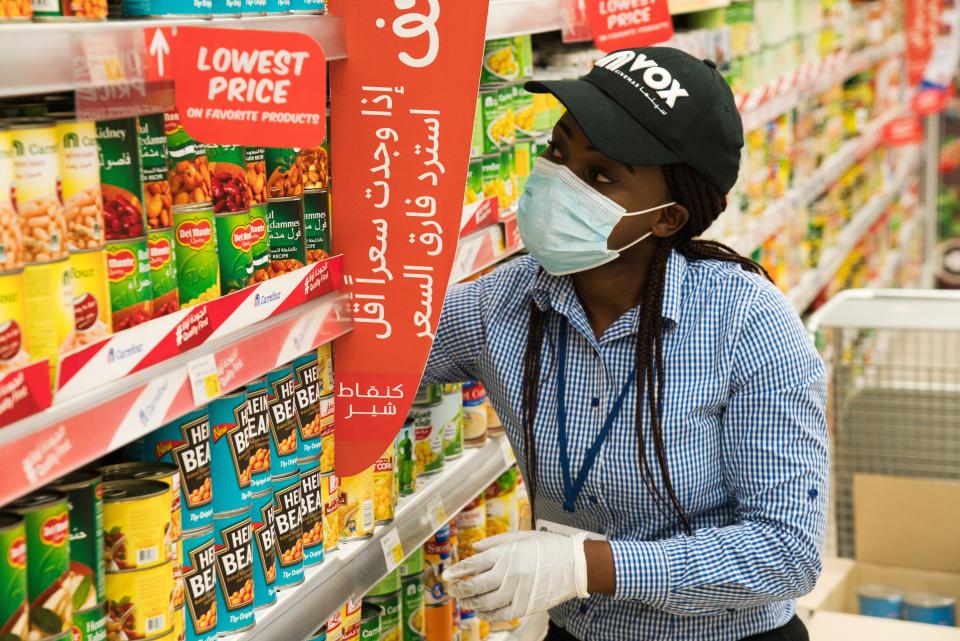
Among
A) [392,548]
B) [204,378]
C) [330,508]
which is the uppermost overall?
[204,378]

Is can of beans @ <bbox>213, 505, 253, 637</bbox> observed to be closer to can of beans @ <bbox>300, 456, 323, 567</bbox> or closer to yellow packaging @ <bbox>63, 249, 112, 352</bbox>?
can of beans @ <bbox>300, 456, 323, 567</bbox>

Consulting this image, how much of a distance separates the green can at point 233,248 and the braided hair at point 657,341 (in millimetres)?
546

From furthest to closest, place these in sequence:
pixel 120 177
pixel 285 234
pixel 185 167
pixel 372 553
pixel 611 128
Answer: pixel 372 553 → pixel 611 128 → pixel 285 234 → pixel 185 167 → pixel 120 177

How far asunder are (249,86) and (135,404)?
1.15 ft

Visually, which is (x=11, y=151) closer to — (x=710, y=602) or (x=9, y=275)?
(x=9, y=275)

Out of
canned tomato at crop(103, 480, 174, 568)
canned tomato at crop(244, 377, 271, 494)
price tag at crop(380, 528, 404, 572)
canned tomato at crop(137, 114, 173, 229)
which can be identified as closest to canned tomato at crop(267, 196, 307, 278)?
canned tomato at crop(244, 377, 271, 494)

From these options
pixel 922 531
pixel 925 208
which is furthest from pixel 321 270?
pixel 925 208

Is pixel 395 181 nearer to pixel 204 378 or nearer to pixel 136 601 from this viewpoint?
pixel 204 378

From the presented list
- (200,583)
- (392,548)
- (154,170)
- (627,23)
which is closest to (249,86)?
(154,170)

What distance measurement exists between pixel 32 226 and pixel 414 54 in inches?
25.0

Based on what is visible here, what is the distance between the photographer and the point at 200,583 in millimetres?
1440

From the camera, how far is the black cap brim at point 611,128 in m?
1.71

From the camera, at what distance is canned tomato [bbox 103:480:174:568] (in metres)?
1.29

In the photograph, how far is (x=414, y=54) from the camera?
5.29ft
